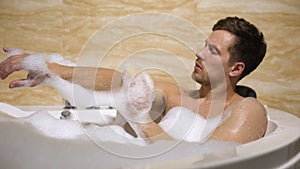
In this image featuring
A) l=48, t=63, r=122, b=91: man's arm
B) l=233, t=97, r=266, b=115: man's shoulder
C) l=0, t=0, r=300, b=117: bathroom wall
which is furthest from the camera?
l=0, t=0, r=300, b=117: bathroom wall

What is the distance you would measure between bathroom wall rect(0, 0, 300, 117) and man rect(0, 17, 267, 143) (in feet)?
1.58

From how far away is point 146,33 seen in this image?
6.85 feet

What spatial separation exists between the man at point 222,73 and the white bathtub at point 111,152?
27cm

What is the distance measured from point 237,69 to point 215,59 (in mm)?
90

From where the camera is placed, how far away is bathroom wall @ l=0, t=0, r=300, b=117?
6.77 feet

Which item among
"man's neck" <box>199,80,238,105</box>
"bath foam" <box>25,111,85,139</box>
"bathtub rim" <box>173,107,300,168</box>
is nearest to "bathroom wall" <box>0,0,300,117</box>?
"man's neck" <box>199,80,238,105</box>

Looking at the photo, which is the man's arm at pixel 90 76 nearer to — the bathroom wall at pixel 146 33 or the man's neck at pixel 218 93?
the man's neck at pixel 218 93

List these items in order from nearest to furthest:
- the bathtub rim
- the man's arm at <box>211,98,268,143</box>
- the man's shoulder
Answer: the bathtub rim
the man's arm at <box>211,98,268,143</box>
the man's shoulder

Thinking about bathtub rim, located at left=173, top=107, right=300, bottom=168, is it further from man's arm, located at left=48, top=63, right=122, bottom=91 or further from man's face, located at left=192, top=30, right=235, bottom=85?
man's arm, located at left=48, top=63, right=122, bottom=91

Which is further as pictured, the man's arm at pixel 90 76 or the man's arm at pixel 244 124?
the man's arm at pixel 90 76

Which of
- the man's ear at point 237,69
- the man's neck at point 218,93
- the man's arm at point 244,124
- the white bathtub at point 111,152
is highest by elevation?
the white bathtub at point 111,152

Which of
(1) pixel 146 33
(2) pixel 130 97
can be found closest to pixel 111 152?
(2) pixel 130 97

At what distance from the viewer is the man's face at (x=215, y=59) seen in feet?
4.87

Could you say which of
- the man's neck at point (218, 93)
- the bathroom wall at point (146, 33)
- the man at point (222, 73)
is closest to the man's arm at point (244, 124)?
the man at point (222, 73)
